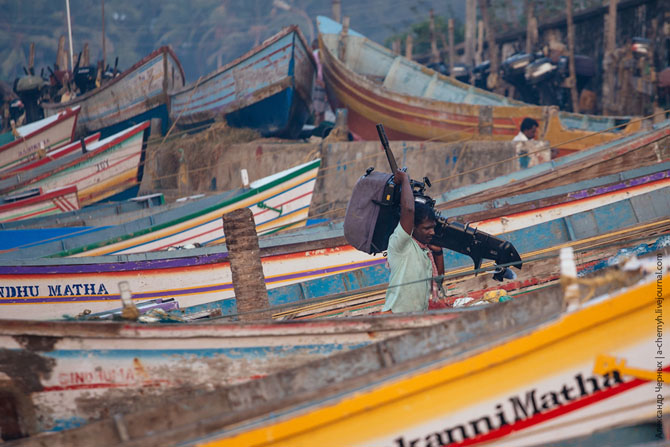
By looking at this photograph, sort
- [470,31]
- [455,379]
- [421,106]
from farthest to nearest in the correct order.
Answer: [470,31] < [421,106] < [455,379]

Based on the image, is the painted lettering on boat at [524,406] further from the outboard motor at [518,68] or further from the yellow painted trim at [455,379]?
the outboard motor at [518,68]

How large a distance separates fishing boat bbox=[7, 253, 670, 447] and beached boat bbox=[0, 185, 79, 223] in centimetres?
1138

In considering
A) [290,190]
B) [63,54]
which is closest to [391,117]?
[290,190]

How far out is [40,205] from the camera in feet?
46.9

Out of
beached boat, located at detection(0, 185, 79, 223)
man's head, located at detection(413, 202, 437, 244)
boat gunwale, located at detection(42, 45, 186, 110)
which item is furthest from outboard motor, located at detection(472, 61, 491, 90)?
man's head, located at detection(413, 202, 437, 244)

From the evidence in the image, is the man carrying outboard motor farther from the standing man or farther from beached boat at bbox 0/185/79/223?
beached boat at bbox 0/185/79/223

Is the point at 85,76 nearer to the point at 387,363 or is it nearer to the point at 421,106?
the point at 421,106

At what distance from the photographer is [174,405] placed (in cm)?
396

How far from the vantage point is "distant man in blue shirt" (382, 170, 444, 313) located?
4809 mm

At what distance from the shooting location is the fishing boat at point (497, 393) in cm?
349

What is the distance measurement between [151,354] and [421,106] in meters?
10.6

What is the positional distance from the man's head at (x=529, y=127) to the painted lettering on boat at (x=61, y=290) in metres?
7.57

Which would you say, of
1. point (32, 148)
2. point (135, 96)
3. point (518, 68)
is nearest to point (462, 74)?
point (518, 68)

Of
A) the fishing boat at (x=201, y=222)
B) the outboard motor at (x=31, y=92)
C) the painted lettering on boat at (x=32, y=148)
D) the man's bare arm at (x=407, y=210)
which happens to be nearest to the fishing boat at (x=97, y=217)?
the fishing boat at (x=201, y=222)
